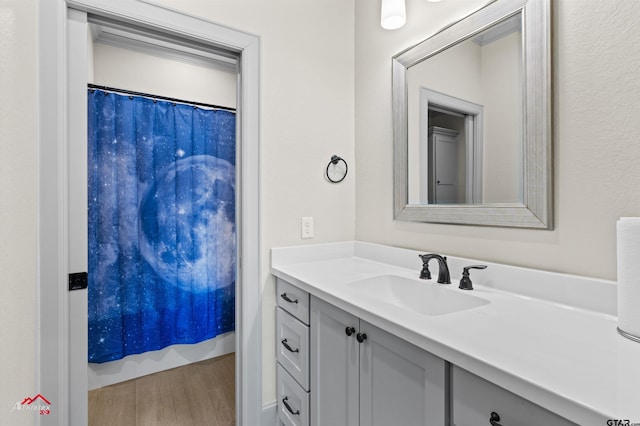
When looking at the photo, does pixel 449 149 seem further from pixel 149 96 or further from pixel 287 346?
pixel 149 96

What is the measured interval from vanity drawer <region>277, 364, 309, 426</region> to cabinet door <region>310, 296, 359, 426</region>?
0.25ft

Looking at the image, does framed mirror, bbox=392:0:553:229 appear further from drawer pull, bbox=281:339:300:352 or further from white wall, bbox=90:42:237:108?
white wall, bbox=90:42:237:108

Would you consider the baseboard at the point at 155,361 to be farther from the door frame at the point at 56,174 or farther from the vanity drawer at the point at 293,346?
the vanity drawer at the point at 293,346

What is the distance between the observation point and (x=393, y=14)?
1445 millimetres

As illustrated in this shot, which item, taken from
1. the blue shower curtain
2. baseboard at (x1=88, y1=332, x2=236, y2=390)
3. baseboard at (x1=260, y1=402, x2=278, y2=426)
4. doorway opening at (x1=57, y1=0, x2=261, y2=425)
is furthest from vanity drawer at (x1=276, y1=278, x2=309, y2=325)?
baseboard at (x1=88, y1=332, x2=236, y2=390)

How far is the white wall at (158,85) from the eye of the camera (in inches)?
80.4

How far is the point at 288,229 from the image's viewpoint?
1.65m

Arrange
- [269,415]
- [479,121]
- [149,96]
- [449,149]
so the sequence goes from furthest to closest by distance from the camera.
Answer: [149,96], [269,415], [449,149], [479,121]

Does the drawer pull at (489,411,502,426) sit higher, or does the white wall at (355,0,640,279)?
the white wall at (355,0,640,279)

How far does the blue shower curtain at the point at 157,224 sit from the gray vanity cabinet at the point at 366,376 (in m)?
1.40

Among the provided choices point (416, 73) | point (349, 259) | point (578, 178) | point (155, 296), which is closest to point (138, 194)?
point (155, 296)

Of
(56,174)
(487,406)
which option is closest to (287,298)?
(487,406)

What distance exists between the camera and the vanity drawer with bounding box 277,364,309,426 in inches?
50.7

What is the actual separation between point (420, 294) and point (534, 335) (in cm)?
53
